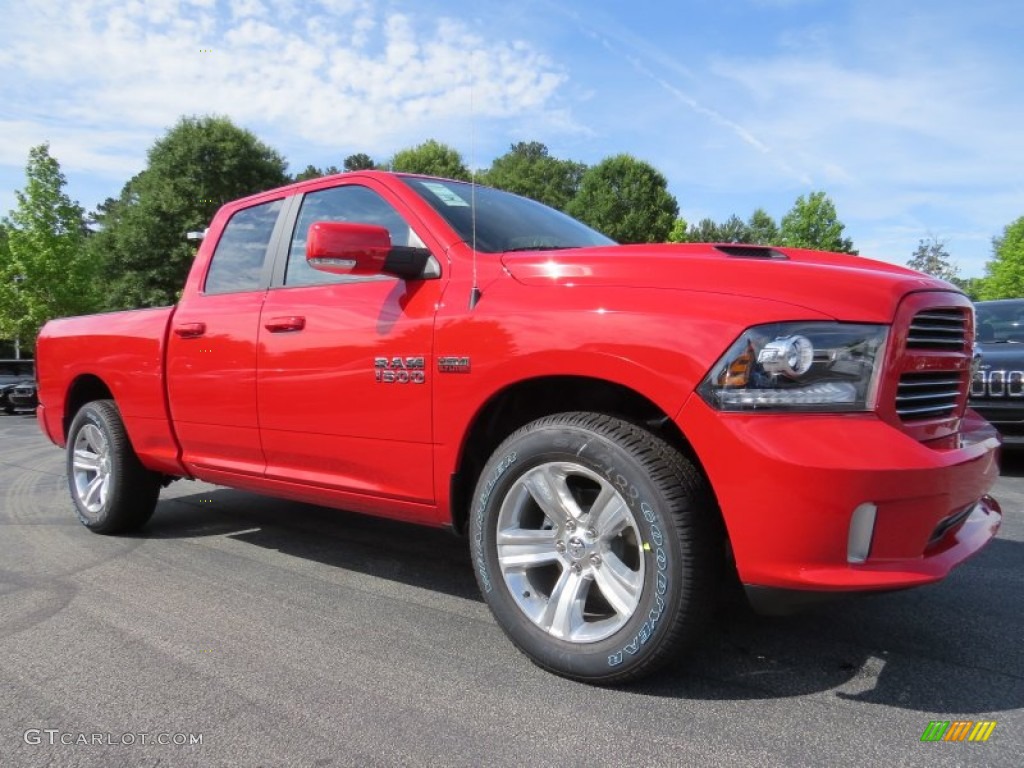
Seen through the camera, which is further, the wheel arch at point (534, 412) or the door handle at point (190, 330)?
the door handle at point (190, 330)

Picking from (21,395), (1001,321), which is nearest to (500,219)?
(1001,321)

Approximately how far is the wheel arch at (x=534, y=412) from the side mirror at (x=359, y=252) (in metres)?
0.64

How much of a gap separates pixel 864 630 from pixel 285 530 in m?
3.35

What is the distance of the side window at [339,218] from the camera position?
3197mm

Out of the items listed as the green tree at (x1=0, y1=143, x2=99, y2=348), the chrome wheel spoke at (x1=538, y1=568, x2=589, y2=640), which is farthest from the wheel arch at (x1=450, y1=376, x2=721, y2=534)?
the green tree at (x1=0, y1=143, x2=99, y2=348)

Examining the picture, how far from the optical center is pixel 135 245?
31578mm

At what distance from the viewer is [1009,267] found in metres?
44.2

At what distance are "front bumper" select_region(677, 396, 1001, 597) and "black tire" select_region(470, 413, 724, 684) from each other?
0.14 meters

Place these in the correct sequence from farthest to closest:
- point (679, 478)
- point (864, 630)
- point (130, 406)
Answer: point (130, 406) < point (864, 630) < point (679, 478)

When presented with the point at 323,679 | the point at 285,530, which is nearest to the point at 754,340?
the point at 323,679

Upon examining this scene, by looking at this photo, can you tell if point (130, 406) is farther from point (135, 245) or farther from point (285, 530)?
point (135, 245)

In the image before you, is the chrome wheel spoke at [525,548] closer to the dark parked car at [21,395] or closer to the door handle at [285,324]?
the door handle at [285,324]

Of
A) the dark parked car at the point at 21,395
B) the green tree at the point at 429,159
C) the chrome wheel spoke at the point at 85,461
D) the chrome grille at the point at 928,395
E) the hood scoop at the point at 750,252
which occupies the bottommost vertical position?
the dark parked car at the point at 21,395

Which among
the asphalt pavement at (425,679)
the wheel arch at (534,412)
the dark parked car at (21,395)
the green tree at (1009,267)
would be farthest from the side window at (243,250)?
the green tree at (1009,267)
